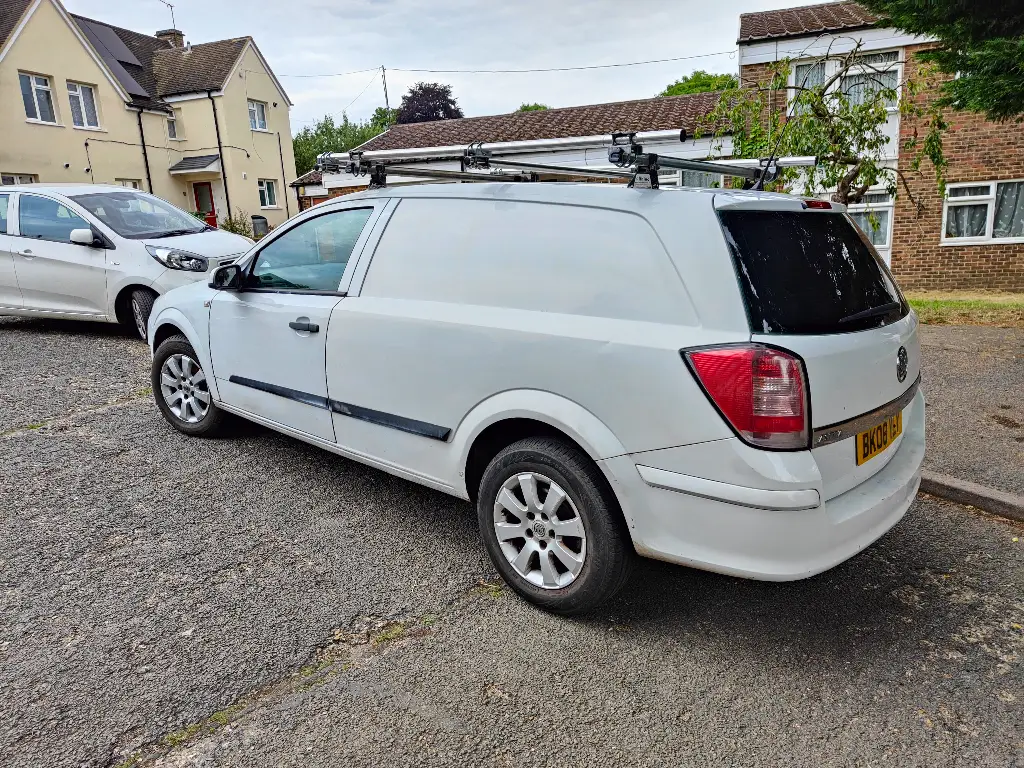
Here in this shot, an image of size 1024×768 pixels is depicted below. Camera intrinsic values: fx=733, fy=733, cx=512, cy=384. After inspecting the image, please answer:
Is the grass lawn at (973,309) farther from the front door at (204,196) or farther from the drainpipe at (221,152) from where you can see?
the front door at (204,196)

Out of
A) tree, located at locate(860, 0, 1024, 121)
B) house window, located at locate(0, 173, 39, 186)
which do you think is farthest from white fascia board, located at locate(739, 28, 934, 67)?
house window, located at locate(0, 173, 39, 186)

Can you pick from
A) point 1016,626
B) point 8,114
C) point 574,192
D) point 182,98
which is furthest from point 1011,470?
point 182,98

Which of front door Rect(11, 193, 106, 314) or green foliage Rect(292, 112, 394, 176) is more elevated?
green foliage Rect(292, 112, 394, 176)

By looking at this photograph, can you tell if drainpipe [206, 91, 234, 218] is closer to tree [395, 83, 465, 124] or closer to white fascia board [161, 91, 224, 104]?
white fascia board [161, 91, 224, 104]

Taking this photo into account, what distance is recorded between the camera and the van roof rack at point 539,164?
2.92 meters

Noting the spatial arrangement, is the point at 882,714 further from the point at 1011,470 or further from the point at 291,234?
the point at 291,234

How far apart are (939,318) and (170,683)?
1019 centimetres

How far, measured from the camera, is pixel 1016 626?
2924 mm

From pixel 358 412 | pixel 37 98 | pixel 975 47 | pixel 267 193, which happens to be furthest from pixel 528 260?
pixel 267 193

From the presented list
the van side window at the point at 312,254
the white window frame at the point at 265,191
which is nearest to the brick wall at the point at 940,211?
the van side window at the point at 312,254

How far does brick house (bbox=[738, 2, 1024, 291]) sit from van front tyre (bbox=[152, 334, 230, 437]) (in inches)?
535

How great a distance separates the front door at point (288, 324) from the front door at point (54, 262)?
14.8ft

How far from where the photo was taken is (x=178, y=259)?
784cm

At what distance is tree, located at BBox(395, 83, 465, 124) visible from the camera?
58.4m
